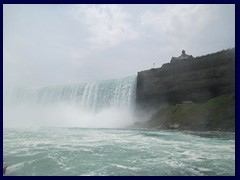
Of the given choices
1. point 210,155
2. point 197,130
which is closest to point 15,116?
point 197,130

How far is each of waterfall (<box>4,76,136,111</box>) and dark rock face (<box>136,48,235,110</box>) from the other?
214cm

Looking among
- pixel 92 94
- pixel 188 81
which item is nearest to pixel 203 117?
pixel 188 81

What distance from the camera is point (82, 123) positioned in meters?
43.1

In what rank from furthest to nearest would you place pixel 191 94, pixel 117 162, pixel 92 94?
pixel 92 94
pixel 191 94
pixel 117 162

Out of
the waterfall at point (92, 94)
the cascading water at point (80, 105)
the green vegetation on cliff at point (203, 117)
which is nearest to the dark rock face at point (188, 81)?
the waterfall at point (92, 94)

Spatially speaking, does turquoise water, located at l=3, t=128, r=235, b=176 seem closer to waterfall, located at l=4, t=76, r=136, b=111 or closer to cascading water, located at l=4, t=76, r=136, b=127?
cascading water, located at l=4, t=76, r=136, b=127

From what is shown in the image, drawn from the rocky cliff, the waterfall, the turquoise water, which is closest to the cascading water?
the waterfall

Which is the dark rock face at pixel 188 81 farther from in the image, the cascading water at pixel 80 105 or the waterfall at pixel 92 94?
the cascading water at pixel 80 105

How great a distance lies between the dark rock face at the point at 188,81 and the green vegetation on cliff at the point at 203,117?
354 cm

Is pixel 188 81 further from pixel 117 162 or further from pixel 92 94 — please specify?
pixel 117 162

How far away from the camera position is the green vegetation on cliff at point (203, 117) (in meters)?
28.2

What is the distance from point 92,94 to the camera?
4697 cm

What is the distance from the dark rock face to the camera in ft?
112

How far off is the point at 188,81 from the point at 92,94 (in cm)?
1781
